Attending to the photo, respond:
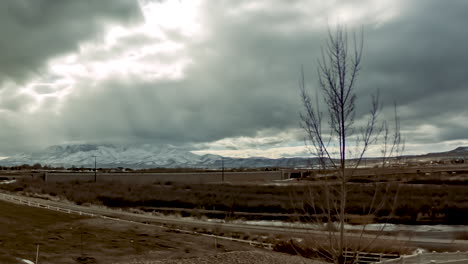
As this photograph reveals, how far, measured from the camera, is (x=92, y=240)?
83.9 feet

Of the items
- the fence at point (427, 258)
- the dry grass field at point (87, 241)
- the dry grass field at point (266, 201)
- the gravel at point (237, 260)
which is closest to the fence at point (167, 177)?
the dry grass field at point (266, 201)

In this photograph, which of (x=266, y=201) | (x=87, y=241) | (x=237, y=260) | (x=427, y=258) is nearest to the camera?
(x=427, y=258)

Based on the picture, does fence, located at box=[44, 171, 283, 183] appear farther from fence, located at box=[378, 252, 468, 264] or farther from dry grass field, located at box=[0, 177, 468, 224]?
fence, located at box=[378, 252, 468, 264]

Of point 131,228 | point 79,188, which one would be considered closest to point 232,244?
point 131,228

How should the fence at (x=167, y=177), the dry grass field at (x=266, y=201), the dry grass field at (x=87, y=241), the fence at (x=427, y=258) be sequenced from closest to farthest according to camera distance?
1. the fence at (x=427, y=258)
2. the dry grass field at (x=87, y=241)
3. the dry grass field at (x=266, y=201)
4. the fence at (x=167, y=177)

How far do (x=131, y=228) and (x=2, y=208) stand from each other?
448 inches

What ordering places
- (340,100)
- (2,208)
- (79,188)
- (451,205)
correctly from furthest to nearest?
(79,188) → (451,205) → (2,208) → (340,100)

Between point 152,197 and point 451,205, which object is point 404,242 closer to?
point 451,205

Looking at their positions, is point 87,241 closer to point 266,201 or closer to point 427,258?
point 427,258

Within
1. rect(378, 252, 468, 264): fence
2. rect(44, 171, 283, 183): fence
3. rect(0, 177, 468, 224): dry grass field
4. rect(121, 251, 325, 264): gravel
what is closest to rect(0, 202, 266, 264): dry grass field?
rect(121, 251, 325, 264): gravel

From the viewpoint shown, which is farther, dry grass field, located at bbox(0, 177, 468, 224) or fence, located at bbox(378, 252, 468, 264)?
dry grass field, located at bbox(0, 177, 468, 224)

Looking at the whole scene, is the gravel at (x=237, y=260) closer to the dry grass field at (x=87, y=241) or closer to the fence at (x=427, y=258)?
the dry grass field at (x=87, y=241)

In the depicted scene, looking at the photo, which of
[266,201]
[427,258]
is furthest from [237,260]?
[266,201]

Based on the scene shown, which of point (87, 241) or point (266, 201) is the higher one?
point (87, 241)
